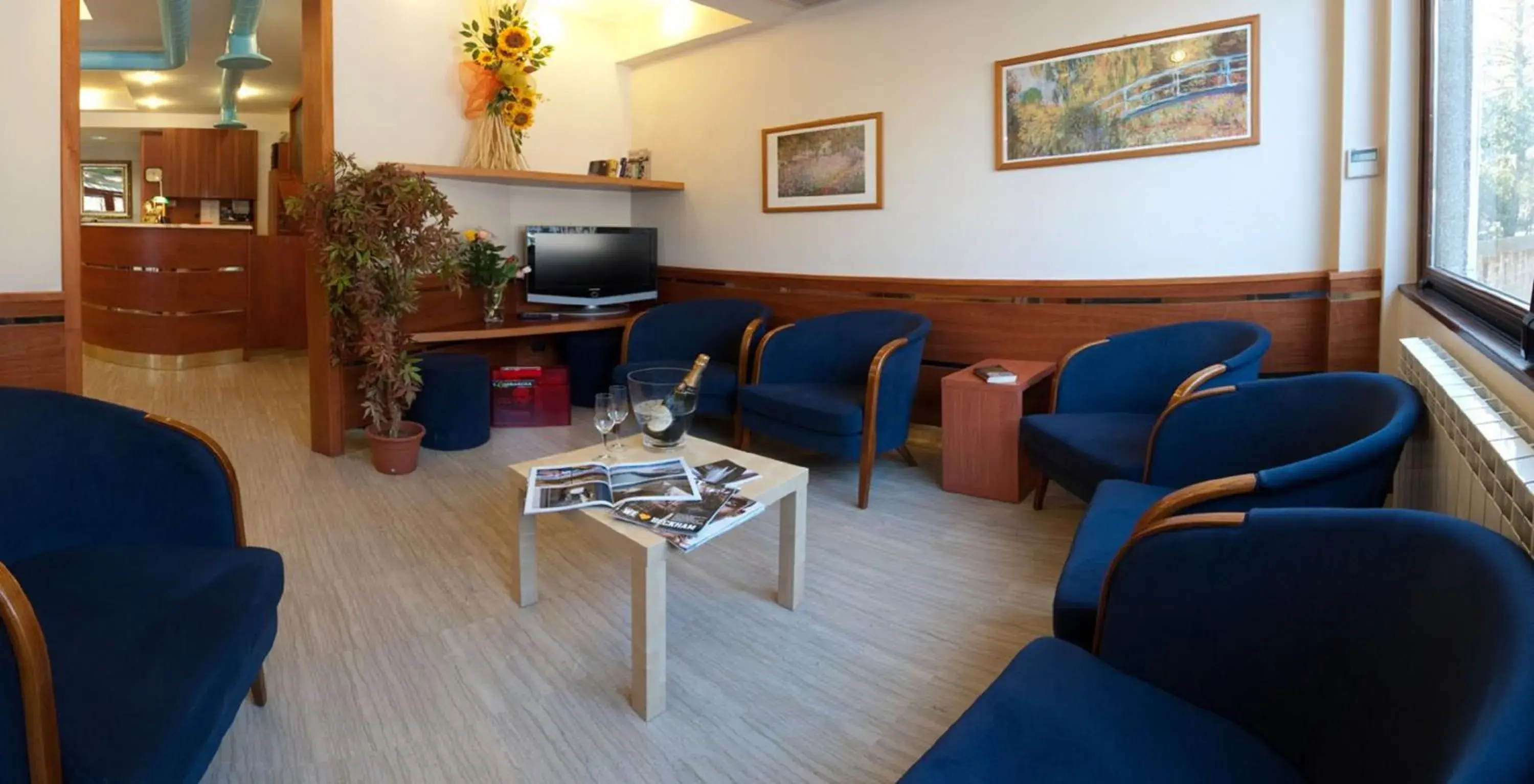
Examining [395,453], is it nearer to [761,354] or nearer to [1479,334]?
[761,354]

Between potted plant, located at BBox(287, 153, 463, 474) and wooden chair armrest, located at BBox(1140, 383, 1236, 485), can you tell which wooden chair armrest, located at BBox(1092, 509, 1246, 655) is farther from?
potted plant, located at BBox(287, 153, 463, 474)

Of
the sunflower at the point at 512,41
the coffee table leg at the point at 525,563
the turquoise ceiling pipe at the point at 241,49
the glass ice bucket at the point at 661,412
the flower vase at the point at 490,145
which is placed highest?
the turquoise ceiling pipe at the point at 241,49

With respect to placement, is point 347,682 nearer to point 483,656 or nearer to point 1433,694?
point 483,656

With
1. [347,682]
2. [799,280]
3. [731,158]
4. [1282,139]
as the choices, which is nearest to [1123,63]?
[1282,139]

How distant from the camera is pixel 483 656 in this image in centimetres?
221

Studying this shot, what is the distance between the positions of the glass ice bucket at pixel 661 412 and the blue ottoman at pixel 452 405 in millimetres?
1939

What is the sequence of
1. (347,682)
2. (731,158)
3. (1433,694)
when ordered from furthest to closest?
(731,158), (347,682), (1433,694)

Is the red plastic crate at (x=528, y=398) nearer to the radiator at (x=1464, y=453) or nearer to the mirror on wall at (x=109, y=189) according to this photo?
the radiator at (x=1464, y=453)

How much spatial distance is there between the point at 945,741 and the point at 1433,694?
1.94ft

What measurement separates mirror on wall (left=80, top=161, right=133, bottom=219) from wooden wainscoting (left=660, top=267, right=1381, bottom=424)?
971cm

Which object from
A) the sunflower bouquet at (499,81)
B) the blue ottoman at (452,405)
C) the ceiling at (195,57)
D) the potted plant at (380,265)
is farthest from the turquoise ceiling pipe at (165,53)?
the blue ottoman at (452,405)

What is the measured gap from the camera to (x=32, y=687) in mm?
1049

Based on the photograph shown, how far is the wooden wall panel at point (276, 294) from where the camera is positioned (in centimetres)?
711

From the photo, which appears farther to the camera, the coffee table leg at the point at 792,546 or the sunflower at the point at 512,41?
the sunflower at the point at 512,41
